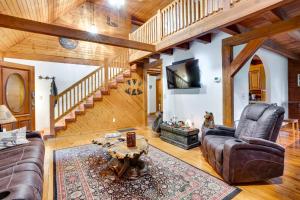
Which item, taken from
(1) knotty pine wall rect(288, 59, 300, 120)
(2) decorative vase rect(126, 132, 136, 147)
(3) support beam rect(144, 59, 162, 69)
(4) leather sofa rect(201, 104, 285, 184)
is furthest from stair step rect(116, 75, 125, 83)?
(1) knotty pine wall rect(288, 59, 300, 120)

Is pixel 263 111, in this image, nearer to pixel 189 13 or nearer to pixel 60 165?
pixel 189 13

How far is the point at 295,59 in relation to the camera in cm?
592

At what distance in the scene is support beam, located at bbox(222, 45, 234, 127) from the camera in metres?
3.56

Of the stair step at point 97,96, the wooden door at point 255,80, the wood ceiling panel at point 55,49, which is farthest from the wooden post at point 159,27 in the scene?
the wooden door at point 255,80

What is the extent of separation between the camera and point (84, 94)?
5.91 m

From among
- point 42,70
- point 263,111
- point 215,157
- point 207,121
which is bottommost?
point 215,157

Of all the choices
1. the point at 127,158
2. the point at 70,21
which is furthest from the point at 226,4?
the point at 70,21

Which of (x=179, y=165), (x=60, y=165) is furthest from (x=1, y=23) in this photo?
(x=179, y=165)

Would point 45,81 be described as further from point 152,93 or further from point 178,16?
point 152,93

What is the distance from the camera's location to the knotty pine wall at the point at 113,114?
5.38m

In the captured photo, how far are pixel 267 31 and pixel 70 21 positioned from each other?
6357 mm

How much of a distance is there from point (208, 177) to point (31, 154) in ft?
8.09

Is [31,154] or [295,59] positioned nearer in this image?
[31,154]

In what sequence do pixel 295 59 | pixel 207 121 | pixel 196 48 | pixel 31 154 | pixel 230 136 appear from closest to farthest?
pixel 31 154 → pixel 230 136 → pixel 207 121 → pixel 196 48 → pixel 295 59
